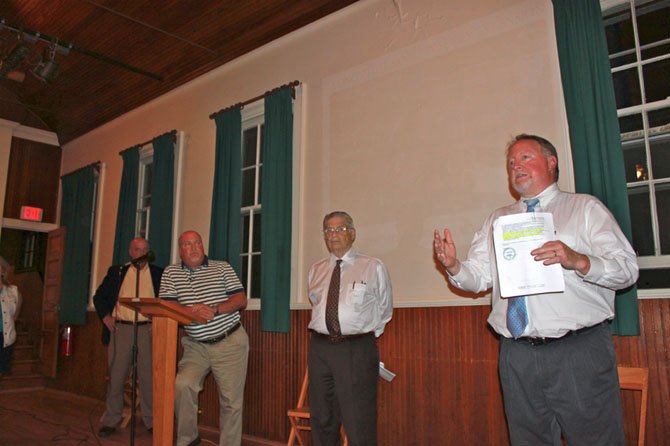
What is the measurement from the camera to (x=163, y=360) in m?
3.29

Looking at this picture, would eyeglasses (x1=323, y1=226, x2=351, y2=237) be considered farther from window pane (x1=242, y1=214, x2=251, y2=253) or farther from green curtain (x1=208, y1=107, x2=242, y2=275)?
window pane (x1=242, y1=214, x2=251, y2=253)

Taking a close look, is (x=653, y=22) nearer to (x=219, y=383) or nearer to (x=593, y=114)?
(x=593, y=114)

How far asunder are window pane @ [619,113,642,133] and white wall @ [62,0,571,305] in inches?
15.6

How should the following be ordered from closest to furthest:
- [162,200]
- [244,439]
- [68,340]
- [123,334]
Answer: [244,439]
[123,334]
[162,200]
[68,340]

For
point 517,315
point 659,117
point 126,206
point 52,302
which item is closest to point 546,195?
point 517,315

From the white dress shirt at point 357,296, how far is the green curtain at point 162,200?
125 inches

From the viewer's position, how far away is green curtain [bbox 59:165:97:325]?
7.60 meters

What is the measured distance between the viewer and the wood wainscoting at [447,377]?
2.96 metres

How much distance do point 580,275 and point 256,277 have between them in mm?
3880

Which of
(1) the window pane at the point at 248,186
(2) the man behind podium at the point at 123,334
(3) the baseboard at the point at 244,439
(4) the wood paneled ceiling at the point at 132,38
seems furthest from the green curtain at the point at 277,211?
(2) the man behind podium at the point at 123,334

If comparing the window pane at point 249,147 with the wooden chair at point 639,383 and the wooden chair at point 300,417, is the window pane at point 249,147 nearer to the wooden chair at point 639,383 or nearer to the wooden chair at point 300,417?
the wooden chair at point 300,417

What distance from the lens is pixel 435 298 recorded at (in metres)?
3.87

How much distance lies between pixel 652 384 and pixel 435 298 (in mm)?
1458

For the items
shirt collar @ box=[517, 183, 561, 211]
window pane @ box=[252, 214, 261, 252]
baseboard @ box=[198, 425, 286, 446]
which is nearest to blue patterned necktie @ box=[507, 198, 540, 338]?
shirt collar @ box=[517, 183, 561, 211]
